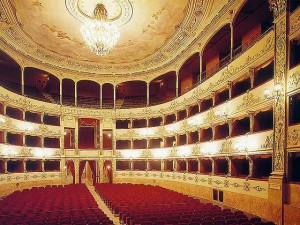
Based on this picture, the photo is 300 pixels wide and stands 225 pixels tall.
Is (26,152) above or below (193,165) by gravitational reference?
above

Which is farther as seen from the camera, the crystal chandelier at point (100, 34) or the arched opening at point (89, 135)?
the arched opening at point (89, 135)

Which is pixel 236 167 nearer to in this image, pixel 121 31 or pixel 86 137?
pixel 121 31

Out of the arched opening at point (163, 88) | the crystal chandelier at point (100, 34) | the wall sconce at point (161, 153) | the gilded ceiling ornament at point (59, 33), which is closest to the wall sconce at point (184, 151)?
the wall sconce at point (161, 153)

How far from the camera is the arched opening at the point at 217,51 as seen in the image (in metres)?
14.2

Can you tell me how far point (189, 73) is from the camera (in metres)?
19.8

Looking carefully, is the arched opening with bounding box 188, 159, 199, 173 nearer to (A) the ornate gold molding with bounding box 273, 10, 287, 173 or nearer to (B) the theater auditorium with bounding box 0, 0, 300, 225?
(B) the theater auditorium with bounding box 0, 0, 300, 225

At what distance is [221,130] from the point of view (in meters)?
13.4

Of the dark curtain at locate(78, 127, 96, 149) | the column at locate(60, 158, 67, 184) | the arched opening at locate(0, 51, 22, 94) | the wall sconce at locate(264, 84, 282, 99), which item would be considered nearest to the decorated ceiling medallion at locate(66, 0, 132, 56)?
the wall sconce at locate(264, 84, 282, 99)

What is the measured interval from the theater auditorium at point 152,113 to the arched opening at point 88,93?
137 mm

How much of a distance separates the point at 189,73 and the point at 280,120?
39.6ft

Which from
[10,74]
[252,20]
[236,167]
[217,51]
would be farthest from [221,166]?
[10,74]

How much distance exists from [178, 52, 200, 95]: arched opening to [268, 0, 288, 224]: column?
882 centimetres

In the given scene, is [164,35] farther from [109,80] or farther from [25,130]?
[25,130]

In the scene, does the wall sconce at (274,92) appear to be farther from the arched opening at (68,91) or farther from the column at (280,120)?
the arched opening at (68,91)
